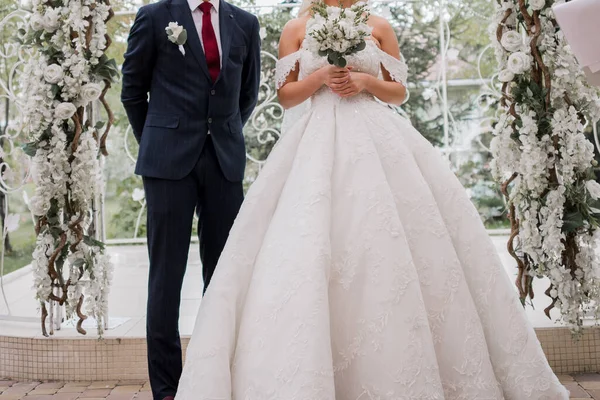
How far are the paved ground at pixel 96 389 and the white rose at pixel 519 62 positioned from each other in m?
1.52

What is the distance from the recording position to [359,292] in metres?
2.40

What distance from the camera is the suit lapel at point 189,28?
9.03 ft

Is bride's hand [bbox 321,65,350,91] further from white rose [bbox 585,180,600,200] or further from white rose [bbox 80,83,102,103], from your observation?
white rose [bbox 585,180,600,200]

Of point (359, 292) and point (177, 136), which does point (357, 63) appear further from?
point (359, 292)

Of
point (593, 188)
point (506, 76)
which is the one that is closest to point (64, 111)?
point (506, 76)

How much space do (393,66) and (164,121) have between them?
3.36ft

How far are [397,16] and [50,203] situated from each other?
3698 mm

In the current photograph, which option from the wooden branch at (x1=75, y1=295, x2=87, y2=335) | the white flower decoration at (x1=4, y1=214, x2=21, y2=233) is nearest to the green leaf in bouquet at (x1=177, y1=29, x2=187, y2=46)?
the wooden branch at (x1=75, y1=295, x2=87, y2=335)

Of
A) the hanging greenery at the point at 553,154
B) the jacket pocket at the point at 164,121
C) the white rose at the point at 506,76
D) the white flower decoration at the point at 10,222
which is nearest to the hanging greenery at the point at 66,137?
the white flower decoration at the point at 10,222

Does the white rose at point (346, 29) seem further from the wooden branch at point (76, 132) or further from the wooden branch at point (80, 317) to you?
the wooden branch at point (80, 317)

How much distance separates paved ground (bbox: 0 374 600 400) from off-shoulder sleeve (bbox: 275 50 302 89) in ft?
5.28

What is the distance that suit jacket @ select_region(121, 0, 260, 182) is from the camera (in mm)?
2740

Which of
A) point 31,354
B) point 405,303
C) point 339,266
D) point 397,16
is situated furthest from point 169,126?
point 397,16

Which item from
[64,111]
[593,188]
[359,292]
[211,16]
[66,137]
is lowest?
[359,292]
